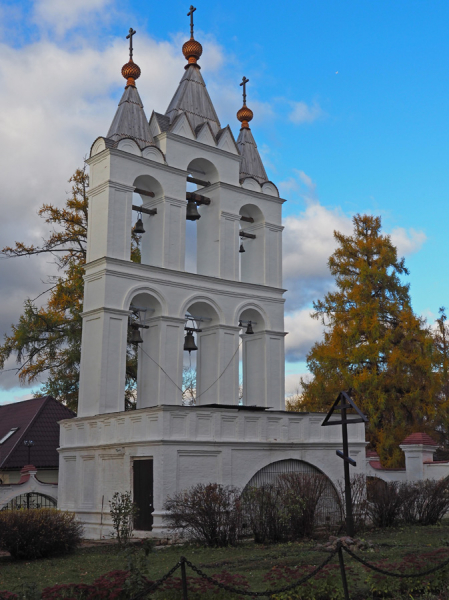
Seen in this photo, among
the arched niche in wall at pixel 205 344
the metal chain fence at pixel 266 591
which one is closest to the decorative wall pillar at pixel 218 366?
the arched niche in wall at pixel 205 344

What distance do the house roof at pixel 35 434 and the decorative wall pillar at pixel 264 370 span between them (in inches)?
321

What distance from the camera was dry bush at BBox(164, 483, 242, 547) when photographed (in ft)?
49.6

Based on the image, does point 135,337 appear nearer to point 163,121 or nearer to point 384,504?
point 163,121

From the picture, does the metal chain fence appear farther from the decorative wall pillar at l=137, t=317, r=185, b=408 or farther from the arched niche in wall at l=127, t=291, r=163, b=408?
the arched niche in wall at l=127, t=291, r=163, b=408

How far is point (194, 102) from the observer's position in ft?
78.9

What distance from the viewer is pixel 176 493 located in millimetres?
16875

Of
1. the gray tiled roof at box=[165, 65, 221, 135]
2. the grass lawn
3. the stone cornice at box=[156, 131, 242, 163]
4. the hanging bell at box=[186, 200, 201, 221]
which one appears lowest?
the grass lawn

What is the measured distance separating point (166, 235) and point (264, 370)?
5.38 metres

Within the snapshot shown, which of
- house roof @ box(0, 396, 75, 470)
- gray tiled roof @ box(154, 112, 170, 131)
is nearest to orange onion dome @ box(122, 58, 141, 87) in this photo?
gray tiled roof @ box(154, 112, 170, 131)

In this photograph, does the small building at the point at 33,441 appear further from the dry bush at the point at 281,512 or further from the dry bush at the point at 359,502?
the dry bush at the point at 359,502

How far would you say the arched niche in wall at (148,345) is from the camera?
20.9 m

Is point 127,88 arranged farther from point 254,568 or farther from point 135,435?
point 254,568


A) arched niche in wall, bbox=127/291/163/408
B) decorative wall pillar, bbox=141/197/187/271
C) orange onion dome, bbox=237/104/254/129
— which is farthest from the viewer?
orange onion dome, bbox=237/104/254/129

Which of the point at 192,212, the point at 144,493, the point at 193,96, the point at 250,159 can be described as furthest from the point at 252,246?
the point at 144,493
